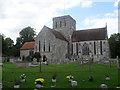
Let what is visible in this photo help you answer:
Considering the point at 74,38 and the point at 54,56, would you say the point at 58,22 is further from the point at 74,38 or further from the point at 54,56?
the point at 54,56

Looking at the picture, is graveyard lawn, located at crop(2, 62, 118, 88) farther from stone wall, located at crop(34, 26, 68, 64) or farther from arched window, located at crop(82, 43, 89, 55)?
arched window, located at crop(82, 43, 89, 55)

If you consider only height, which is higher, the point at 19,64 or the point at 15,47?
the point at 15,47

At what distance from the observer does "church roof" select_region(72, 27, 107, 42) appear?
140ft

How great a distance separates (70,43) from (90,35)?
6497 millimetres

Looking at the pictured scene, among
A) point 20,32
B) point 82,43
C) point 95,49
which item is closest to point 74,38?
point 82,43

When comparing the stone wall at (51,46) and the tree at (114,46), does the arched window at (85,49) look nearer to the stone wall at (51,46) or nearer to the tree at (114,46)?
the stone wall at (51,46)

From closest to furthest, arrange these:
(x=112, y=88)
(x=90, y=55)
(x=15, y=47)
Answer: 1. (x=112, y=88)
2. (x=90, y=55)
3. (x=15, y=47)

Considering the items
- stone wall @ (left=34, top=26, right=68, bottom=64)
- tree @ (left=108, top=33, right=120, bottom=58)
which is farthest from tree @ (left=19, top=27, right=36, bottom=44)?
tree @ (left=108, top=33, right=120, bottom=58)

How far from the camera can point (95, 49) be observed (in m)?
42.7

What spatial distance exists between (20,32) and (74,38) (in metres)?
31.7

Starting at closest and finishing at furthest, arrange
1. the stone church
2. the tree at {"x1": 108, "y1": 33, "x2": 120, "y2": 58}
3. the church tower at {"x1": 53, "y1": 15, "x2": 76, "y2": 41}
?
1. the stone church
2. the church tower at {"x1": 53, "y1": 15, "x2": 76, "y2": 41}
3. the tree at {"x1": 108, "y1": 33, "x2": 120, "y2": 58}

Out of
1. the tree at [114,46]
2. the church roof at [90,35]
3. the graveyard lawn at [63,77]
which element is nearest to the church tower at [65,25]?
the church roof at [90,35]

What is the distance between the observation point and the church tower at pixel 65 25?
48.0m

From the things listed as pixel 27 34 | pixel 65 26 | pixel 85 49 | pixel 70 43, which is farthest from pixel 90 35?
pixel 27 34
